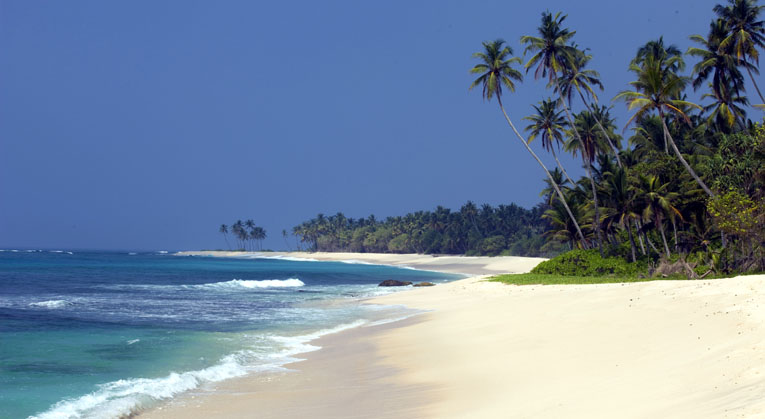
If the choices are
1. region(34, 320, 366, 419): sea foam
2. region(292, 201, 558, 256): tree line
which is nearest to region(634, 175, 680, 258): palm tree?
region(34, 320, 366, 419): sea foam

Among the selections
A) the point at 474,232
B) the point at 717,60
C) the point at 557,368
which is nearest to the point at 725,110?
the point at 717,60

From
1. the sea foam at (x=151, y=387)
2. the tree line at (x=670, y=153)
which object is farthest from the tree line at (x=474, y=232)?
the sea foam at (x=151, y=387)

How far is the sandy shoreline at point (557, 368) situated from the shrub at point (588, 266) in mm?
20357

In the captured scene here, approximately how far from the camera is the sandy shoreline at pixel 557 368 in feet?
28.1

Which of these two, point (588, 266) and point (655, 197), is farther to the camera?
point (588, 266)

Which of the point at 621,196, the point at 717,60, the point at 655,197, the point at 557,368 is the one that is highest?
the point at 717,60

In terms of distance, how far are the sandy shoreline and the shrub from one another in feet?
66.8

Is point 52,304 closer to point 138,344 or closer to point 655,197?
point 138,344

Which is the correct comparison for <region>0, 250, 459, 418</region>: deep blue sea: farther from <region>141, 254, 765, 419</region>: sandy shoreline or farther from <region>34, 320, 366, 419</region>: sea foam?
Result: <region>141, 254, 765, 419</region>: sandy shoreline

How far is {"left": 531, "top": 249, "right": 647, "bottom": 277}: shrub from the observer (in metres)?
38.7

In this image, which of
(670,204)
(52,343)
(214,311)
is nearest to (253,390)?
(52,343)

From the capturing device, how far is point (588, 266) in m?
40.2

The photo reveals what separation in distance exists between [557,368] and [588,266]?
30753 millimetres

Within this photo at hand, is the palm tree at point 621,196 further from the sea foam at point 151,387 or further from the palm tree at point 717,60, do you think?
the sea foam at point 151,387
